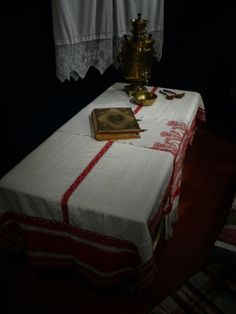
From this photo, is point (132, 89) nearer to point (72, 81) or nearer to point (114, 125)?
point (72, 81)

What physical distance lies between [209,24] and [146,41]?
65.9 inches

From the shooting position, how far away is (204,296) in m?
1.71

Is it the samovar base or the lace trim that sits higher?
the lace trim

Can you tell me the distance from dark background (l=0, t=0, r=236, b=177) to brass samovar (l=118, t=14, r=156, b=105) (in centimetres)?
→ 56

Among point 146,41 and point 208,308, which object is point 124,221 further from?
point 146,41

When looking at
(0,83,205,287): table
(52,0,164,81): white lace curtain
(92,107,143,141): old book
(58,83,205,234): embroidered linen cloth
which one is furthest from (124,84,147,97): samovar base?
(0,83,205,287): table

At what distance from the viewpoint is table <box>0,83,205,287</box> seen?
126 cm

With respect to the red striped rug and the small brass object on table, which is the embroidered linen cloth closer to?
the small brass object on table

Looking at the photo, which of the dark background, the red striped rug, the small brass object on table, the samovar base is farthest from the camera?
the samovar base

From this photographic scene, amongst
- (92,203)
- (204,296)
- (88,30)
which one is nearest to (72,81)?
(88,30)

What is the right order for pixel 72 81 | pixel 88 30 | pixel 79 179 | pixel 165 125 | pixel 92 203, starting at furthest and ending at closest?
pixel 72 81 → pixel 88 30 → pixel 165 125 → pixel 79 179 → pixel 92 203

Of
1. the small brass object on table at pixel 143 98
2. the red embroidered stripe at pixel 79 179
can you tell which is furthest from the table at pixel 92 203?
the small brass object on table at pixel 143 98

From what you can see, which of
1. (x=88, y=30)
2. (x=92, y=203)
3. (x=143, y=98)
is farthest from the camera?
(x=88, y=30)

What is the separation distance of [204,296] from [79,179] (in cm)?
104
